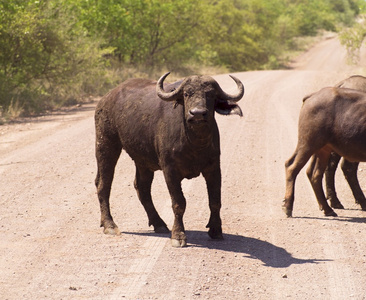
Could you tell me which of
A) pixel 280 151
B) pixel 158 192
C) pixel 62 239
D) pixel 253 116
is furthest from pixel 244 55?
pixel 62 239

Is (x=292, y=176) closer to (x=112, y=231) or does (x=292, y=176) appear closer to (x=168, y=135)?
(x=168, y=135)

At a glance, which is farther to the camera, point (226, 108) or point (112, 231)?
point (112, 231)

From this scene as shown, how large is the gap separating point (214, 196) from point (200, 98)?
4.06ft

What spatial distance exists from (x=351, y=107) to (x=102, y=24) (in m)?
22.4

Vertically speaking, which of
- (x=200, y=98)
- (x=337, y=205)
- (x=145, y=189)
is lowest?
(x=337, y=205)

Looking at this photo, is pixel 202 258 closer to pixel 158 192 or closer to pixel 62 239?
pixel 62 239

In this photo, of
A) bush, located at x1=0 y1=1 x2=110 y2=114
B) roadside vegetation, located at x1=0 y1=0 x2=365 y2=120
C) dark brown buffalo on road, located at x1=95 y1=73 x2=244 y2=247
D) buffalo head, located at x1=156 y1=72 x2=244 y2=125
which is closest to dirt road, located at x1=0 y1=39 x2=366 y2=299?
dark brown buffalo on road, located at x1=95 y1=73 x2=244 y2=247

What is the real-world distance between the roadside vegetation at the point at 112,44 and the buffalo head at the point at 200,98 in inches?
529

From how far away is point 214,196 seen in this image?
25.5 ft

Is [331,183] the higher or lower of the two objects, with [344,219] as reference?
higher

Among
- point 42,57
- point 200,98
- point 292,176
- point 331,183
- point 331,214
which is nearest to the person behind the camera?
point 200,98

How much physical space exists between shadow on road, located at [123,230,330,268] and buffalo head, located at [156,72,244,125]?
4.80 ft

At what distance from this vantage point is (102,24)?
30.2 m

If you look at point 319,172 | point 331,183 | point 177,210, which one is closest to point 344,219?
point 319,172
